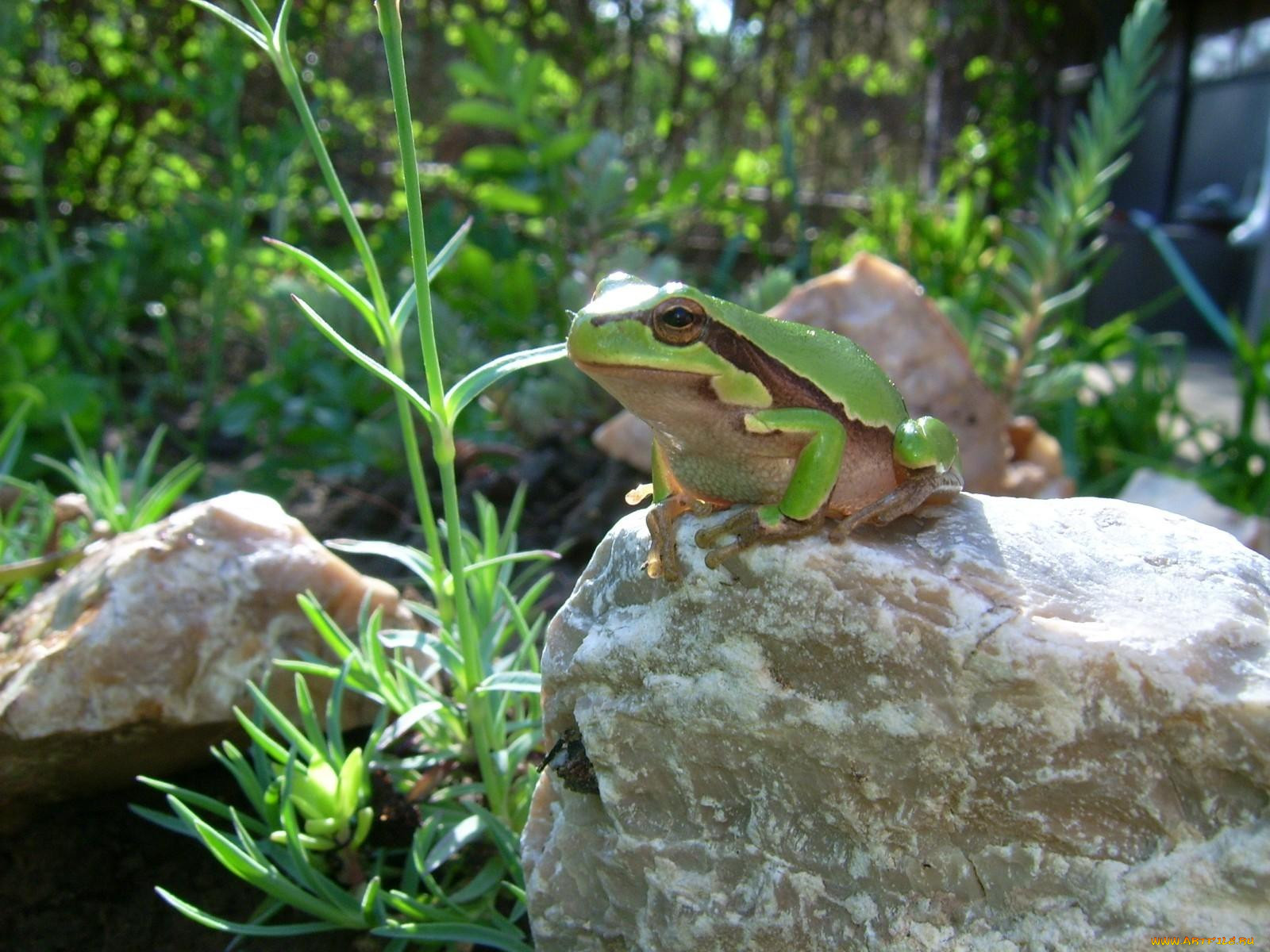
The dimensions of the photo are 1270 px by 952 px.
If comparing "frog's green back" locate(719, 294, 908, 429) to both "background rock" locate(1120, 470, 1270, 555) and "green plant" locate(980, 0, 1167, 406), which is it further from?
"background rock" locate(1120, 470, 1270, 555)

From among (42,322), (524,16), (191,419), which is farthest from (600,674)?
(524,16)

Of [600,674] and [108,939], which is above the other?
[600,674]

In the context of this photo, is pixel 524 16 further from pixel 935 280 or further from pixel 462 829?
pixel 462 829

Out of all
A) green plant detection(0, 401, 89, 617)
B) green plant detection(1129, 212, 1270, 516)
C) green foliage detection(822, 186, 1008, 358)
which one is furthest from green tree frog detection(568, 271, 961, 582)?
green foliage detection(822, 186, 1008, 358)

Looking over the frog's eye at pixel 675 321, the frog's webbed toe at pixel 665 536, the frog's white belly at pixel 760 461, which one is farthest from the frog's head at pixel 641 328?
the frog's webbed toe at pixel 665 536

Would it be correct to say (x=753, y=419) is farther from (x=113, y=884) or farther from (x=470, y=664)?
(x=113, y=884)

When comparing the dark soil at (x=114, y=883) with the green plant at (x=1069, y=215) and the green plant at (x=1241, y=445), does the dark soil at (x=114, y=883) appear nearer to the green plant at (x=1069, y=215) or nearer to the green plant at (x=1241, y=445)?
the green plant at (x=1069, y=215)

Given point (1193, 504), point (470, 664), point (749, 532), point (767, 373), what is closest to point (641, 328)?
point (767, 373)

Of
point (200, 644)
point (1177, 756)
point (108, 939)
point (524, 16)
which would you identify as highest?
point (524, 16)
